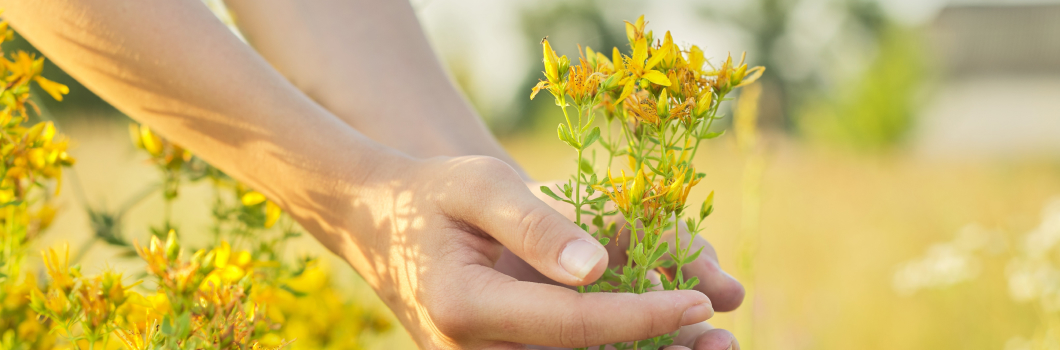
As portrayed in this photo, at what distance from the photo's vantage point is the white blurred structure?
18031 mm

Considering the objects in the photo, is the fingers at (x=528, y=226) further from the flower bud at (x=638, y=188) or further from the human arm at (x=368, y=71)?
the human arm at (x=368, y=71)

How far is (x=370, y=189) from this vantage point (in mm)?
787

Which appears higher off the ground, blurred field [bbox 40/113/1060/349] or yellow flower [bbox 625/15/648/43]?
blurred field [bbox 40/113/1060/349]

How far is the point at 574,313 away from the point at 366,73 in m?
0.81

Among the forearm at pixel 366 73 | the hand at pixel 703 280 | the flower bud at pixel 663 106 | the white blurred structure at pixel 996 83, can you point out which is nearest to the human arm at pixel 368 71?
the forearm at pixel 366 73

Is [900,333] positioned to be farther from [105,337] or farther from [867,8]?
[867,8]

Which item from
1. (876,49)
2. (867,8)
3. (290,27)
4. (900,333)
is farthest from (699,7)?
(290,27)

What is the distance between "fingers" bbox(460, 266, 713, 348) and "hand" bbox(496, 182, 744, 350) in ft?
0.43

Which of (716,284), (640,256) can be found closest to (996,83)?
(716,284)

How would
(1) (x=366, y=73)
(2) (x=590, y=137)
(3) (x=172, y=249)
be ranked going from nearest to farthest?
(3) (x=172, y=249) → (2) (x=590, y=137) → (1) (x=366, y=73)

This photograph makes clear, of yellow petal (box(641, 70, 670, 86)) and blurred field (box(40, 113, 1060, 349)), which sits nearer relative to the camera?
yellow petal (box(641, 70, 670, 86))

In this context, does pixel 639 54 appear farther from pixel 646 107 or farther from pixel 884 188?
pixel 884 188

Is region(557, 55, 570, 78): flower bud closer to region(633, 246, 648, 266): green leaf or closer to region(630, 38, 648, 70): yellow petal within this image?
region(630, 38, 648, 70): yellow petal

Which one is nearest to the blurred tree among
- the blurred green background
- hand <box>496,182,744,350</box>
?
the blurred green background
